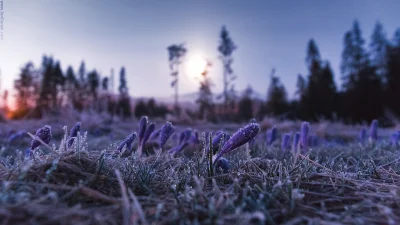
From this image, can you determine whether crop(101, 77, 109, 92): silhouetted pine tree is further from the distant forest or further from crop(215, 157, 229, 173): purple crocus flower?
crop(215, 157, 229, 173): purple crocus flower

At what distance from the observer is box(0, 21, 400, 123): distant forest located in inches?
1076

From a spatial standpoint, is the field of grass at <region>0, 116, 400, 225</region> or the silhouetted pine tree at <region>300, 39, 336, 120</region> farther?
the silhouetted pine tree at <region>300, 39, 336, 120</region>

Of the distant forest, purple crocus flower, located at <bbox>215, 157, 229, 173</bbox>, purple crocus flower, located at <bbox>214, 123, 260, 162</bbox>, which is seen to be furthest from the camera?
the distant forest

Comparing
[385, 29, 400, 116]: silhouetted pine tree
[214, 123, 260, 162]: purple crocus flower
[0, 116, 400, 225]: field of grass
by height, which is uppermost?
[385, 29, 400, 116]: silhouetted pine tree

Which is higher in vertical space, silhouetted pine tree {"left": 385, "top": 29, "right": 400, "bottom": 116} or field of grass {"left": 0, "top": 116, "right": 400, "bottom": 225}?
silhouetted pine tree {"left": 385, "top": 29, "right": 400, "bottom": 116}

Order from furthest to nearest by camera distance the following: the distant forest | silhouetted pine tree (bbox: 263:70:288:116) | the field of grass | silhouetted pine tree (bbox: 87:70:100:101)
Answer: silhouetted pine tree (bbox: 87:70:100:101) < silhouetted pine tree (bbox: 263:70:288:116) < the distant forest < the field of grass

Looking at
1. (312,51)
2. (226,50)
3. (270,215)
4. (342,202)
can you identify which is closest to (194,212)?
(270,215)

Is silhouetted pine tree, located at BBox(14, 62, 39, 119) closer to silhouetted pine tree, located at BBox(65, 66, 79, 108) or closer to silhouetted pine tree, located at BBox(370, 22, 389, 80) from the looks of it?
silhouetted pine tree, located at BBox(65, 66, 79, 108)

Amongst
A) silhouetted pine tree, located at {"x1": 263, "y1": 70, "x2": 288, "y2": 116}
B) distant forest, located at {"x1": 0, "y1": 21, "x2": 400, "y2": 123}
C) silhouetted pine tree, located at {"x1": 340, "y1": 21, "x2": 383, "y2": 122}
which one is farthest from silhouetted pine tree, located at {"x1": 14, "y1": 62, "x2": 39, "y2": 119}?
silhouetted pine tree, located at {"x1": 340, "y1": 21, "x2": 383, "y2": 122}

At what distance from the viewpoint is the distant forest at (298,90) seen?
89.7ft

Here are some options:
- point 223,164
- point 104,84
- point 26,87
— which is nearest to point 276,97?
point 104,84

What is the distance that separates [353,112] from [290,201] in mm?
31766

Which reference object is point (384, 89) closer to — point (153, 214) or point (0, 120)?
point (0, 120)

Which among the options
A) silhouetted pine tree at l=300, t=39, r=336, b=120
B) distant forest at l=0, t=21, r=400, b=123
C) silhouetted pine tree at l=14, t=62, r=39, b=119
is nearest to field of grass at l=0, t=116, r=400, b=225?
distant forest at l=0, t=21, r=400, b=123
